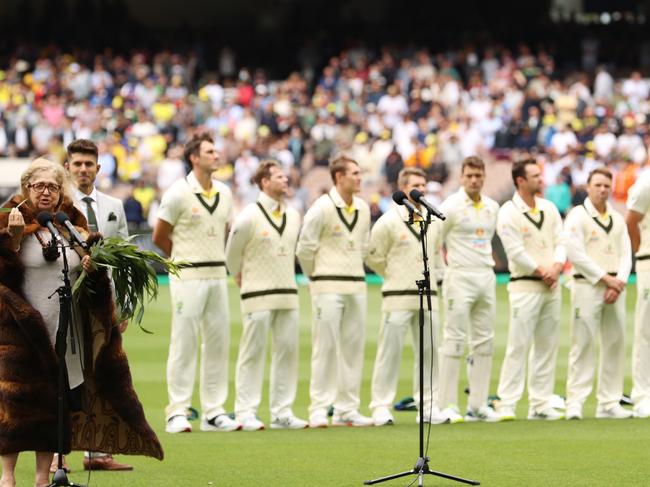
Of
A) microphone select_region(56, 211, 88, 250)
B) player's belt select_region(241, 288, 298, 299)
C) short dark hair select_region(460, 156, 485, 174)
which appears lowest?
player's belt select_region(241, 288, 298, 299)

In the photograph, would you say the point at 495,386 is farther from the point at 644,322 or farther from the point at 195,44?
the point at 195,44

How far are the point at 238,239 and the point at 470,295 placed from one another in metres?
2.19

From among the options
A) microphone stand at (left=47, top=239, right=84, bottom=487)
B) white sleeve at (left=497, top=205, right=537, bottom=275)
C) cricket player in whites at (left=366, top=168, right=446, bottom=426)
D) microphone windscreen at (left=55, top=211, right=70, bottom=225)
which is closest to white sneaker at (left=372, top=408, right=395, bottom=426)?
cricket player in whites at (left=366, top=168, right=446, bottom=426)

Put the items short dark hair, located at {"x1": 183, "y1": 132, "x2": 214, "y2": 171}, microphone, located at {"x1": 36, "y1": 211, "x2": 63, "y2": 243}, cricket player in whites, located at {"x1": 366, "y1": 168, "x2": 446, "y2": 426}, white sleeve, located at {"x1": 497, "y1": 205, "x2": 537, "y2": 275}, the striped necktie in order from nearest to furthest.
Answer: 1. microphone, located at {"x1": 36, "y1": 211, "x2": 63, "y2": 243}
2. the striped necktie
3. short dark hair, located at {"x1": 183, "y1": 132, "x2": 214, "y2": 171}
4. cricket player in whites, located at {"x1": 366, "y1": 168, "x2": 446, "y2": 426}
5. white sleeve, located at {"x1": 497, "y1": 205, "x2": 537, "y2": 275}

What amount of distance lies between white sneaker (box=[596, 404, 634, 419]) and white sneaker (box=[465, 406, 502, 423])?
99 cm

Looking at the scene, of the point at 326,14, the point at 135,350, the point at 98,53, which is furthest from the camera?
the point at 326,14

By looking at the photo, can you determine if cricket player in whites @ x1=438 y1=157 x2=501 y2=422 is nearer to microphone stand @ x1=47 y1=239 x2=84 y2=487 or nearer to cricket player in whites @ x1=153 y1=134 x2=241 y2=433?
cricket player in whites @ x1=153 y1=134 x2=241 y2=433

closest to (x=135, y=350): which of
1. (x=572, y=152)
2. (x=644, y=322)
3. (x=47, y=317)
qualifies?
(x=644, y=322)

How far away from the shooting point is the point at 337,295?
13.3m

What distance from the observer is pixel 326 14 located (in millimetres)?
45562

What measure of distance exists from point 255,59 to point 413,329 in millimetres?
31596

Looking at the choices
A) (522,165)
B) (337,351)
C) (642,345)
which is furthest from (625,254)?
(337,351)

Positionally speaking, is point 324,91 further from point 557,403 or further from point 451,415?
point 451,415

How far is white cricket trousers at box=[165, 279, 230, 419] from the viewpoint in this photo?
12.8 metres
